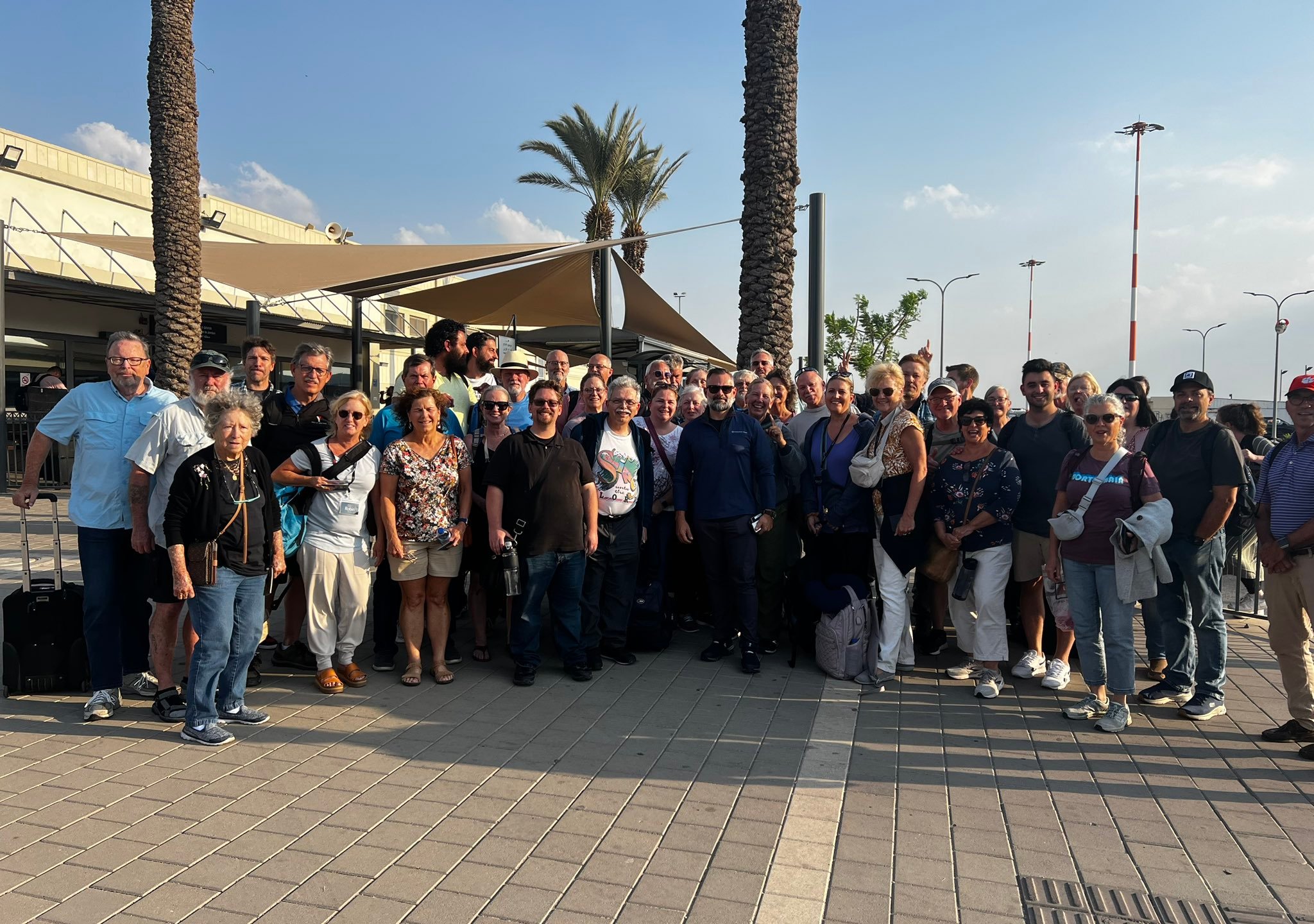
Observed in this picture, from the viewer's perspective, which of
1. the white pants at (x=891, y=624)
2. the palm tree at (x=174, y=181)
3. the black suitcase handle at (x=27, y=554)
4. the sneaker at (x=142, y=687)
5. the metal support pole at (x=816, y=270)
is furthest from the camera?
the palm tree at (x=174, y=181)

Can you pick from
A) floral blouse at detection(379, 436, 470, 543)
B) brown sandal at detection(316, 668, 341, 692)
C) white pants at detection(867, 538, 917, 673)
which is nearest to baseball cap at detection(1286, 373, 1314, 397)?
white pants at detection(867, 538, 917, 673)

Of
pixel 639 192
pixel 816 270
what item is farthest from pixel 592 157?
pixel 816 270

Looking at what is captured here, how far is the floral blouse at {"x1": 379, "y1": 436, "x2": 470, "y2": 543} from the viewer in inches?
202

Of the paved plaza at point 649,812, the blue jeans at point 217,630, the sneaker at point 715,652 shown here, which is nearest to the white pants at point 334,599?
the paved plaza at point 649,812

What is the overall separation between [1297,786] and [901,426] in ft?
8.50

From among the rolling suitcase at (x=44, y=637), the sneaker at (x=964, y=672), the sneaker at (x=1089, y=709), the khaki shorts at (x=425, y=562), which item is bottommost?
the sneaker at (x=964, y=672)

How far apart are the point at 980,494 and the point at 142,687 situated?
16.2 feet

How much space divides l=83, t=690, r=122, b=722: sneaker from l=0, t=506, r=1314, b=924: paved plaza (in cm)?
7

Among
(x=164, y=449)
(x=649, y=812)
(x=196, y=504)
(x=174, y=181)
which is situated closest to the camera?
(x=649, y=812)

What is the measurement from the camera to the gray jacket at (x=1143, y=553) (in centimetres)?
454

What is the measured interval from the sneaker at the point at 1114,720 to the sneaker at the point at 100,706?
515 cm

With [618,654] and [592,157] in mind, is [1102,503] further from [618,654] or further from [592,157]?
[592,157]

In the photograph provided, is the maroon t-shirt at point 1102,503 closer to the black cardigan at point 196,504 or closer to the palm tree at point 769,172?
the black cardigan at point 196,504

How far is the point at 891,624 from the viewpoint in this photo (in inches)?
213
